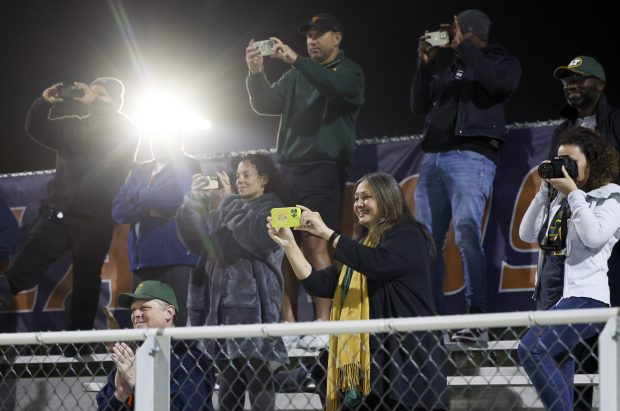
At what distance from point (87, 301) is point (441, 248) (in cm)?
234

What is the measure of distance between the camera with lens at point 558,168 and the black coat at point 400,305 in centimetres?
61

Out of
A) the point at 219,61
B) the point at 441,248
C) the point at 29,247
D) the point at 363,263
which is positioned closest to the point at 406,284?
the point at 363,263

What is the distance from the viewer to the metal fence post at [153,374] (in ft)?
10.2

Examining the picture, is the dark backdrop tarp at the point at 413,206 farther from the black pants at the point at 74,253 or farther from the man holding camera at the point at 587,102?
the man holding camera at the point at 587,102

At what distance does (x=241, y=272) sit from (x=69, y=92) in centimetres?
216

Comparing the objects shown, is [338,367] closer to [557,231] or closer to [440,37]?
[557,231]

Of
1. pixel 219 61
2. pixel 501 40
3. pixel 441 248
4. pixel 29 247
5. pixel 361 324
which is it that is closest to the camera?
pixel 361 324

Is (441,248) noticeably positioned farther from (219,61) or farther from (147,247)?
(219,61)

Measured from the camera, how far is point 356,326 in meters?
2.94

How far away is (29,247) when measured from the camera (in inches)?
264

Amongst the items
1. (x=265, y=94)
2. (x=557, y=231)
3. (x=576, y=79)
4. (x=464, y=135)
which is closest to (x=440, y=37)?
(x=464, y=135)

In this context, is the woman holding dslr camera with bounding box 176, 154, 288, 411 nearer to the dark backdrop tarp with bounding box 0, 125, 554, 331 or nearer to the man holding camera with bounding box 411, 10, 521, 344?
the dark backdrop tarp with bounding box 0, 125, 554, 331

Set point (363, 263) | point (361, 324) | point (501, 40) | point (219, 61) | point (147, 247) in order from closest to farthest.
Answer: point (361, 324), point (363, 263), point (147, 247), point (501, 40), point (219, 61)

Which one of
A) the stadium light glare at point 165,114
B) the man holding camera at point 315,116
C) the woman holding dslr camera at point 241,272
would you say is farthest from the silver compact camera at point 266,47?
the stadium light glare at point 165,114
